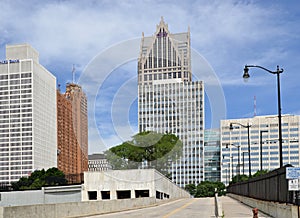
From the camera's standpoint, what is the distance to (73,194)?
79.3m

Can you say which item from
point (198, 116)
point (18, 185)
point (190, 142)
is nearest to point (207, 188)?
point (190, 142)

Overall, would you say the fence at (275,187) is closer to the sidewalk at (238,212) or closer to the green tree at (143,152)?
the sidewalk at (238,212)

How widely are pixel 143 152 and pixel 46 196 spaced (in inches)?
1441

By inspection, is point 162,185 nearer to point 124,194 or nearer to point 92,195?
point 124,194

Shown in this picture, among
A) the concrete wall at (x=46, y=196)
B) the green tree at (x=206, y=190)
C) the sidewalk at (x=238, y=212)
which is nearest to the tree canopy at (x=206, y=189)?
the green tree at (x=206, y=190)

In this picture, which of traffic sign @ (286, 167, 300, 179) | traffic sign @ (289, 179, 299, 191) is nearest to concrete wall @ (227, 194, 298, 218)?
traffic sign @ (286, 167, 300, 179)

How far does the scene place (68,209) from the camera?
32.9 metres

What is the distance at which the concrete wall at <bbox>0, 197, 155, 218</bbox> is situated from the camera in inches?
989

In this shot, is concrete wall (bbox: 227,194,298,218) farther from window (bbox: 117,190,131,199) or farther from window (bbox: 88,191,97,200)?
window (bbox: 88,191,97,200)

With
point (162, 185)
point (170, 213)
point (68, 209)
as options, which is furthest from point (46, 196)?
point (68, 209)

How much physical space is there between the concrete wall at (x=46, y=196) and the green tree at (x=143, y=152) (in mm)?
31095

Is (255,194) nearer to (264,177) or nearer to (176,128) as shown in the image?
(264,177)

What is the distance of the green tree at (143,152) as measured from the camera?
115750 millimetres

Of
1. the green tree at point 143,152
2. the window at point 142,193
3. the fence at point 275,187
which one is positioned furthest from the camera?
the green tree at point 143,152
